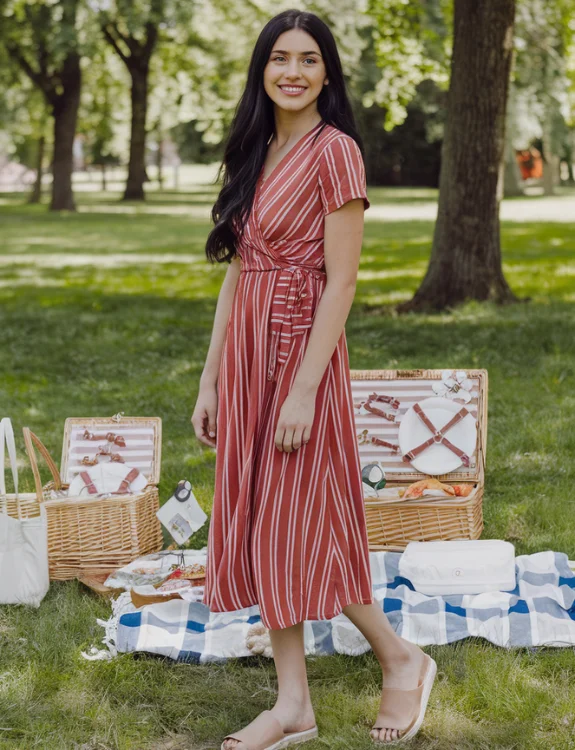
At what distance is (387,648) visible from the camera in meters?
2.95

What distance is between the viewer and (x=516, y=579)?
12.5ft

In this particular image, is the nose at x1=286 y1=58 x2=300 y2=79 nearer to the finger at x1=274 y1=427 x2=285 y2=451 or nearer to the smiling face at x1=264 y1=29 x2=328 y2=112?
Answer: the smiling face at x1=264 y1=29 x2=328 y2=112

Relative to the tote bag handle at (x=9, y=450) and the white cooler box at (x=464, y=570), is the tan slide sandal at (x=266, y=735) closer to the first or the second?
the white cooler box at (x=464, y=570)

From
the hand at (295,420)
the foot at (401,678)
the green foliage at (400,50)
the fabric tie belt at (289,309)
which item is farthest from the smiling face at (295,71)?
the green foliage at (400,50)

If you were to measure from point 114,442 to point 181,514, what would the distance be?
2.02 ft

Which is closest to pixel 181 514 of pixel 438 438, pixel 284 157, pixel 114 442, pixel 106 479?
pixel 106 479

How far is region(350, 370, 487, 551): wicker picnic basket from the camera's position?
4125 mm

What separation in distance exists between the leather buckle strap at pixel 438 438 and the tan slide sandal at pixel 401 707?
1.63 meters

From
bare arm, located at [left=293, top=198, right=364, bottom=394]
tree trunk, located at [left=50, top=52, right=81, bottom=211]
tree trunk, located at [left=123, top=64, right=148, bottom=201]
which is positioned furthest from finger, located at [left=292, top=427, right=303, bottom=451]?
tree trunk, located at [left=123, top=64, right=148, bottom=201]

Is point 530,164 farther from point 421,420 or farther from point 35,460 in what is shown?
point 35,460

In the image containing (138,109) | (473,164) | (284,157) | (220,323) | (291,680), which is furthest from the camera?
(138,109)

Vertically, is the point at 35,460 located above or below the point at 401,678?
above

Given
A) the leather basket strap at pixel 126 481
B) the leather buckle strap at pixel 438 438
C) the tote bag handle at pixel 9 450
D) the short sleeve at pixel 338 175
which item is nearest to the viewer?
the short sleeve at pixel 338 175

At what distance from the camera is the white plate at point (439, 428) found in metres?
4.48
